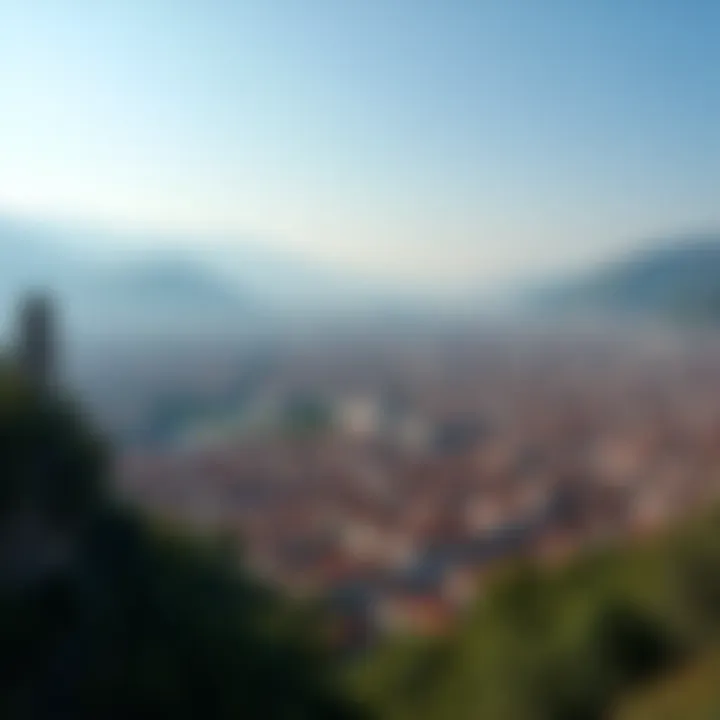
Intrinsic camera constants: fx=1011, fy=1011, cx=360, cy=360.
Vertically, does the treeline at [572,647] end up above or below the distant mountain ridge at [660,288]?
below

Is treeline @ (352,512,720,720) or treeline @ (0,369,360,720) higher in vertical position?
treeline @ (0,369,360,720)

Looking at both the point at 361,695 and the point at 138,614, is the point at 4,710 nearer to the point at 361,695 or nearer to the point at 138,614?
the point at 138,614

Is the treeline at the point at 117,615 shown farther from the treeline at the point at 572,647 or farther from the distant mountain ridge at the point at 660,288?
the distant mountain ridge at the point at 660,288

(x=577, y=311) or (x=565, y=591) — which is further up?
(x=577, y=311)

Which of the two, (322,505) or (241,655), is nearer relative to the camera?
(322,505)

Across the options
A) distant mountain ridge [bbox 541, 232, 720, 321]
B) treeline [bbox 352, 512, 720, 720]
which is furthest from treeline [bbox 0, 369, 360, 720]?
distant mountain ridge [bbox 541, 232, 720, 321]

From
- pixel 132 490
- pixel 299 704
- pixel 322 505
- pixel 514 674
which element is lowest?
pixel 514 674

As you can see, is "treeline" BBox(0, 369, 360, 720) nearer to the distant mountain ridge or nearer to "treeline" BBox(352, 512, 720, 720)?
"treeline" BBox(352, 512, 720, 720)

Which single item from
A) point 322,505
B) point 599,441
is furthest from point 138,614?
point 599,441

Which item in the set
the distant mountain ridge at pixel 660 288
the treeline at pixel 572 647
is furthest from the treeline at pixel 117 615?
the distant mountain ridge at pixel 660 288
